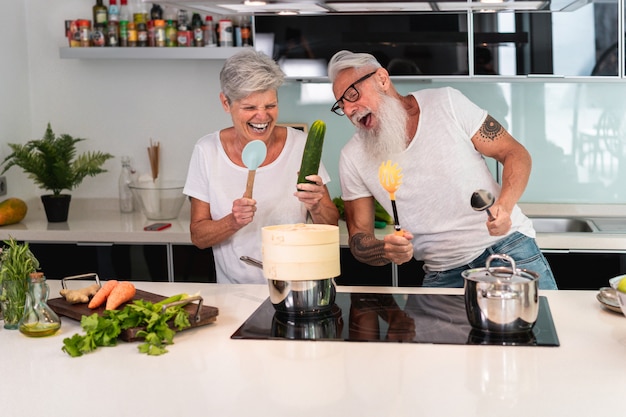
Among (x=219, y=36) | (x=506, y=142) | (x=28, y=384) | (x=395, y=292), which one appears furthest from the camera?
(x=219, y=36)

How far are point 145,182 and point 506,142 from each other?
6.93 feet

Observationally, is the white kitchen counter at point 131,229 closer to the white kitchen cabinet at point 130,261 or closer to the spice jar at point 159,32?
the white kitchen cabinet at point 130,261

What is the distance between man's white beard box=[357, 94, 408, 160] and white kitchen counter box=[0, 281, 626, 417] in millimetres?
842

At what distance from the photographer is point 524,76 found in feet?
11.9

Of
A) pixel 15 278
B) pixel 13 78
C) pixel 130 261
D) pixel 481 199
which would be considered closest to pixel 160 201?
pixel 130 261

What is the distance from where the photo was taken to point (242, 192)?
277 centimetres

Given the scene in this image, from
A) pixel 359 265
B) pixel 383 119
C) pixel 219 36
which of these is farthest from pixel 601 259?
pixel 219 36

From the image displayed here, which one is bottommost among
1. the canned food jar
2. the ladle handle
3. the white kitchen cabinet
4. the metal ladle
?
the white kitchen cabinet

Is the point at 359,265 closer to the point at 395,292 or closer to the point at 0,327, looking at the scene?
the point at 395,292

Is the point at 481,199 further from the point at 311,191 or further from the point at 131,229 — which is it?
the point at 131,229

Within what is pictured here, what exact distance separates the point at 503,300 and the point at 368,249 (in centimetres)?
75

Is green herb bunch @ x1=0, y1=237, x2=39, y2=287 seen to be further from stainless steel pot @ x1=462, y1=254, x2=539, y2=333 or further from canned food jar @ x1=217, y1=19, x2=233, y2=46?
canned food jar @ x1=217, y1=19, x2=233, y2=46

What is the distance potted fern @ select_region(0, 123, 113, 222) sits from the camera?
3955mm

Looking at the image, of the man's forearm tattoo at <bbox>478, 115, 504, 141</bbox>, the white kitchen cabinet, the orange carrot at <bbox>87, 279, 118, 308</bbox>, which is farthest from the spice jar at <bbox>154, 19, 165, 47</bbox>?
the orange carrot at <bbox>87, 279, 118, 308</bbox>
